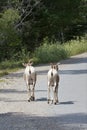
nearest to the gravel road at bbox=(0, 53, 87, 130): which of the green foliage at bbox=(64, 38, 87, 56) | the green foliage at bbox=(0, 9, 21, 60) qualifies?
the green foliage at bbox=(0, 9, 21, 60)

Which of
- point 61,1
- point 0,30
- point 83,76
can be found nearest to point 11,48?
point 0,30

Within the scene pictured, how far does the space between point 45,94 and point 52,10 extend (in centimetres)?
2459

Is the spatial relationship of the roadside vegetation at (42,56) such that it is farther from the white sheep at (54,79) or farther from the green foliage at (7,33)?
the white sheep at (54,79)

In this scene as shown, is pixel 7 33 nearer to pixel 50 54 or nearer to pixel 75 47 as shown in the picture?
pixel 50 54

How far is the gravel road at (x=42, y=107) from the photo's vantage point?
11523mm

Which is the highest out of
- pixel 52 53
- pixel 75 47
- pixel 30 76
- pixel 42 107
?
pixel 30 76

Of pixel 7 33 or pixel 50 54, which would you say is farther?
pixel 50 54

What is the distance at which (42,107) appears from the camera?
14.1 m

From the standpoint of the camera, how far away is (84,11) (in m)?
50.4

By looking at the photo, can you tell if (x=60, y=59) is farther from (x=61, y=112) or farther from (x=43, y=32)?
(x=61, y=112)

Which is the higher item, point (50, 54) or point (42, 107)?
point (42, 107)

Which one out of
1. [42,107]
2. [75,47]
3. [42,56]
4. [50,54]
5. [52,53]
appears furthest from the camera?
[75,47]

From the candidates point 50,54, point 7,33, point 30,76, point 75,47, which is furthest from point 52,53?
point 30,76

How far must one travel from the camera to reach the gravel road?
1152 cm
